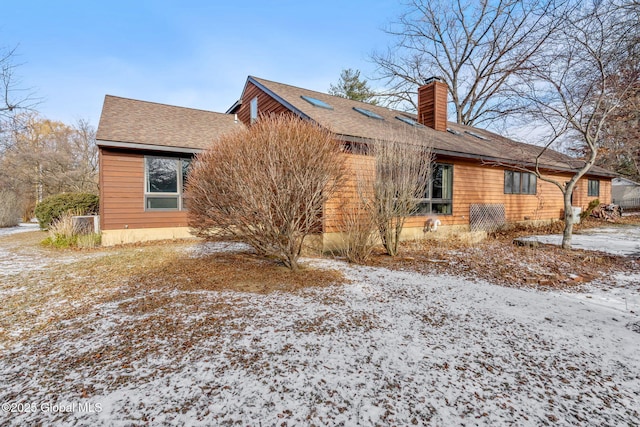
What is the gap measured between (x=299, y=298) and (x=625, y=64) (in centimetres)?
802

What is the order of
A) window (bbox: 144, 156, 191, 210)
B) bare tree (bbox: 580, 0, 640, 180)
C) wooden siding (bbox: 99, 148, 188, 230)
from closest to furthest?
1. bare tree (bbox: 580, 0, 640, 180)
2. wooden siding (bbox: 99, 148, 188, 230)
3. window (bbox: 144, 156, 191, 210)

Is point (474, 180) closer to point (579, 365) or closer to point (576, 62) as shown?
point (576, 62)

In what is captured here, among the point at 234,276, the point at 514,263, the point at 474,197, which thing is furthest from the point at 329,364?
the point at 474,197

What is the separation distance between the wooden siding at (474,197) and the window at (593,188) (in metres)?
1.56

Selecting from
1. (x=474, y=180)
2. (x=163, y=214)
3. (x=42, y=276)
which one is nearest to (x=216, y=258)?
(x=42, y=276)

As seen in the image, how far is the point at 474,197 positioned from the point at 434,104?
434 cm

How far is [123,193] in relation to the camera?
7895 mm

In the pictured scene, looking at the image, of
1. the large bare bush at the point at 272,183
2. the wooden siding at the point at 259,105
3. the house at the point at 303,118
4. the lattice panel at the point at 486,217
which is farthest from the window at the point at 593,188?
the large bare bush at the point at 272,183

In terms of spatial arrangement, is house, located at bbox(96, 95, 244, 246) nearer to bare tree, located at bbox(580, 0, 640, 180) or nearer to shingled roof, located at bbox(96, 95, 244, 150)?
shingled roof, located at bbox(96, 95, 244, 150)

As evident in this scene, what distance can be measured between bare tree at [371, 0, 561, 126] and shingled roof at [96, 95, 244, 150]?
608 inches

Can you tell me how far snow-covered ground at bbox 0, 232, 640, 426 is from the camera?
182cm

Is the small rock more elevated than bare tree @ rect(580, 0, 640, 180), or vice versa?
bare tree @ rect(580, 0, 640, 180)

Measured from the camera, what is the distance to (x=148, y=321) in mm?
3080

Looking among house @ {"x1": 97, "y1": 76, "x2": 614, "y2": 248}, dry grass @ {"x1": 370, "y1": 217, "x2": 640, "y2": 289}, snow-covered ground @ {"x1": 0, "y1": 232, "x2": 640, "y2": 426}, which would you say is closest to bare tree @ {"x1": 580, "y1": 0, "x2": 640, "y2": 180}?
house @ {"x1": 97, "y1": 76, "x2": 614, "y2": 248}
